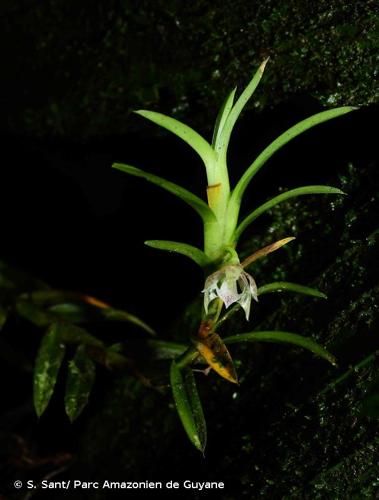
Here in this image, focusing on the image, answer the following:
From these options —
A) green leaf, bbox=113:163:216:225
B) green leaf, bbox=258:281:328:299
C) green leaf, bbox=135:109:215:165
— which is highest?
green leaf, bbox=135:109:215:165

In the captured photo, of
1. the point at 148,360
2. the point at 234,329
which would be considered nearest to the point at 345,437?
the point at 234,329

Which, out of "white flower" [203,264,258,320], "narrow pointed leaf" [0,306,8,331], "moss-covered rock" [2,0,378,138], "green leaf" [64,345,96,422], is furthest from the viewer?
"narrow pointed leaf" [0,306,8,331]

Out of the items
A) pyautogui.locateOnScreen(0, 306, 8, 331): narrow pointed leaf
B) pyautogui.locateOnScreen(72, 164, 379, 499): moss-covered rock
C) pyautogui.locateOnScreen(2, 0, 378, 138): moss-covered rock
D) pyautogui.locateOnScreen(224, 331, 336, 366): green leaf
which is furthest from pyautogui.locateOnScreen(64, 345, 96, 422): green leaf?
pyautogui.locateOnScreen(2, 0, 378, 138): moss-covered rock

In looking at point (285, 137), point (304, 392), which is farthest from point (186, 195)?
point (304, 392)

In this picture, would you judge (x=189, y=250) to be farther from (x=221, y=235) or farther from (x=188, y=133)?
(x=188, y=133)

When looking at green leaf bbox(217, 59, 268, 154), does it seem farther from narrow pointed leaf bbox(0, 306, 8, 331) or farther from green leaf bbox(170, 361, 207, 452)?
narrow pointed leaf bbox(0, 306, 8, 331)

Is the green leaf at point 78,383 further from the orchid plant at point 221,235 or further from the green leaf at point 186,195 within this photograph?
the green leaf at point 186,195
